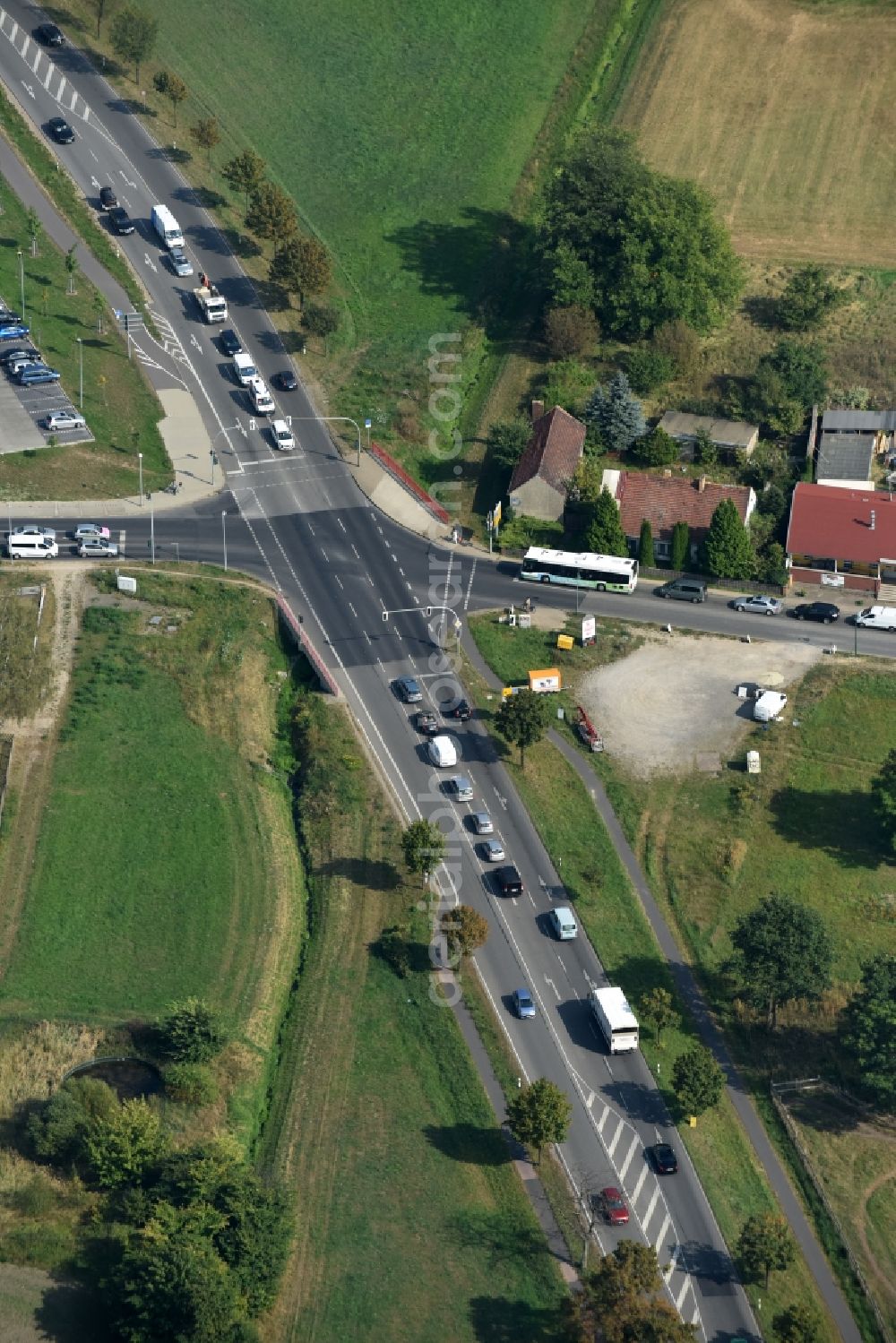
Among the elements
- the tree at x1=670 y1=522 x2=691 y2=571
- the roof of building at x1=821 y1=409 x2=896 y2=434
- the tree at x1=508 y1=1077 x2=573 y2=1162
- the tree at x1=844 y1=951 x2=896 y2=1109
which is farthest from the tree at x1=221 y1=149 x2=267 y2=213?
the tree at x1=508 y1=1077 x2=573 y2=1162

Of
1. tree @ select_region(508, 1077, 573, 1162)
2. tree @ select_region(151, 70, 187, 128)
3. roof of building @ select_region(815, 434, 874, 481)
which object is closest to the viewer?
tree @ select_region(508, 1077, 573, 1162)

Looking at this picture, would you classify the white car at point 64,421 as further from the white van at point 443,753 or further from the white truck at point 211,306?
the white van at point 443,753

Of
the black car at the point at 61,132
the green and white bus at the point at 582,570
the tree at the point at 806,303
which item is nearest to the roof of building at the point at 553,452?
the green and white bus at the point at 582,570

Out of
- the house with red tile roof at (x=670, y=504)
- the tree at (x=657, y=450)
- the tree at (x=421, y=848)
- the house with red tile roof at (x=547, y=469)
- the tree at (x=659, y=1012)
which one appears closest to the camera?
the tree at (x=659, y=1012)

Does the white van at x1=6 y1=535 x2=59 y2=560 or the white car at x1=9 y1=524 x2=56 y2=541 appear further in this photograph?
the white car at x1=9 y1=524 x2=56 y2=541

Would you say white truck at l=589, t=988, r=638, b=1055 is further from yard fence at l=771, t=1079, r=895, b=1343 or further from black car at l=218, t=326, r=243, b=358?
black car at l=218, t=326, r=243, b=358

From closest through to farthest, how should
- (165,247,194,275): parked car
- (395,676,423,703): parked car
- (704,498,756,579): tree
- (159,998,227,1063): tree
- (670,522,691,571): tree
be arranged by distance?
(159,998,227,1063): tree, (395,676,423,703): parked car, (704,498,756,579): tree, (670,522,691,571): tree, (165,247,194,275): parked car

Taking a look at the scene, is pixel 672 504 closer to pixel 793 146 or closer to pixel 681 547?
pixel 681 547
